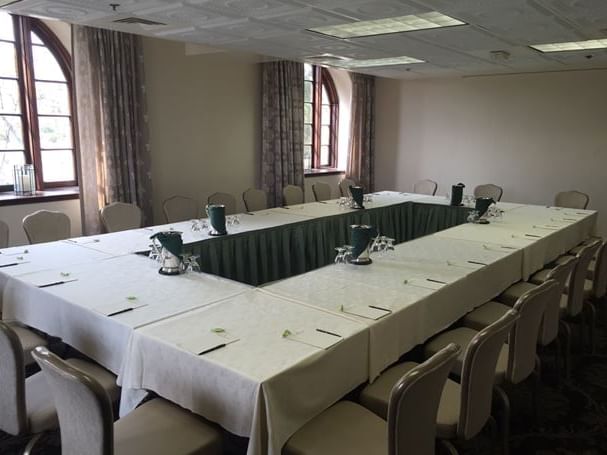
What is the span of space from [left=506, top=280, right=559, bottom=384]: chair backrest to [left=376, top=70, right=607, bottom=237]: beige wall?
5873mm

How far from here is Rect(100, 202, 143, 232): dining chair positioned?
4906 mm

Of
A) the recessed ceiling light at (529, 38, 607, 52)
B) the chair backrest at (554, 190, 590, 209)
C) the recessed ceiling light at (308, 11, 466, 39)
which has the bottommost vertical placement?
the chair backrest at (554, 190, 590, 209)

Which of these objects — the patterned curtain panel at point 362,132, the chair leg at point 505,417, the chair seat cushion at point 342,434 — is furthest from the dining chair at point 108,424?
the patterned curtain panel at point 362,132

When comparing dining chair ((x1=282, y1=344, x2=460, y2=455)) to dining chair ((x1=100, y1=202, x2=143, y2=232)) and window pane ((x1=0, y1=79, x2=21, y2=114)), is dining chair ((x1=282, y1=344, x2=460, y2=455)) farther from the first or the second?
window pane ((x1=0, y1=79, x2=21, y2=114))

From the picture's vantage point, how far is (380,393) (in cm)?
235

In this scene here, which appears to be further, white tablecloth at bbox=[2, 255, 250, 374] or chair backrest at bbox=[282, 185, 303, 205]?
chair backrest at bbox=[282, 185, 303, 205]

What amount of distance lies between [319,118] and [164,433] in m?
7.83

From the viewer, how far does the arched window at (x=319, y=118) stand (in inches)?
355

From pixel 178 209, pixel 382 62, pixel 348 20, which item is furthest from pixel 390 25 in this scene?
pixel 178 209

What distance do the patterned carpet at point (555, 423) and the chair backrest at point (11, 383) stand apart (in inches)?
27.9

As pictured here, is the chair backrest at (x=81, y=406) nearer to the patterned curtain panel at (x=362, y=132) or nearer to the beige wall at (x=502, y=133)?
the beige wall at (x=502, y=133)

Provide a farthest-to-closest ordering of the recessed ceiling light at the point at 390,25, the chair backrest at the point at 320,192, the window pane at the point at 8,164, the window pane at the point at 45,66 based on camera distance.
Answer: the chair backrest at the point at 320,192, the window pane at the point at 45,66, the window pane at the point at 8,164, the recessed ceiling light at the point at 390,25

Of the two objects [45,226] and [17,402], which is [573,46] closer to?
[45,226]

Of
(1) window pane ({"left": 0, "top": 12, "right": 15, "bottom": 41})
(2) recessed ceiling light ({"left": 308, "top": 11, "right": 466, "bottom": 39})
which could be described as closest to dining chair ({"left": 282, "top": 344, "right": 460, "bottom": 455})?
(2) recessed ceiling light ({"left": 308, "top": 11, "right": 466, "bottom": 39})
